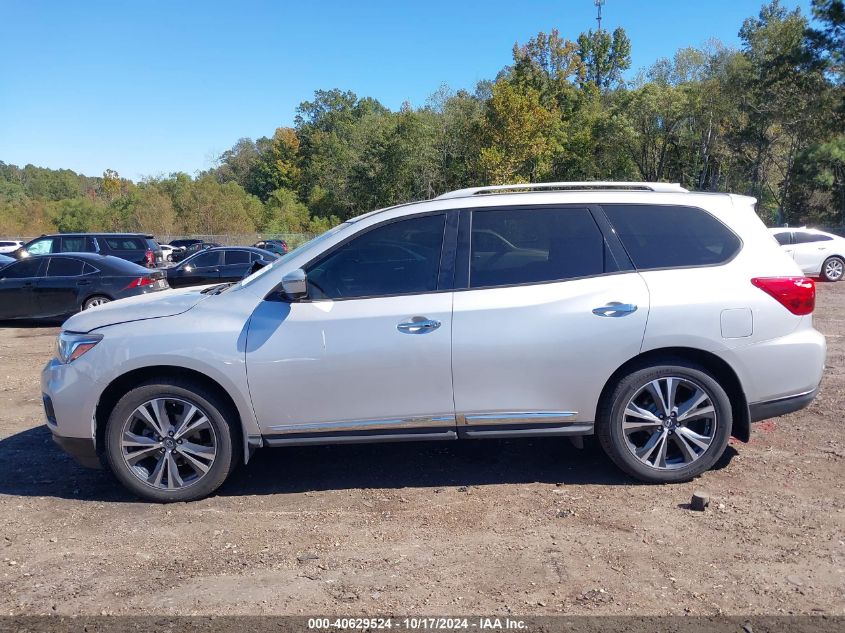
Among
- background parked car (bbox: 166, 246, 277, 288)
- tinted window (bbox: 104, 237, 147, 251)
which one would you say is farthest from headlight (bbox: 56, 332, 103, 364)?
tinted window (bbox: 104, 237, 147, 251)

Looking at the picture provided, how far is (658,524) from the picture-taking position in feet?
13.2

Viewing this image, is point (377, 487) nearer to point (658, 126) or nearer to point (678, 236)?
point (678, 236)

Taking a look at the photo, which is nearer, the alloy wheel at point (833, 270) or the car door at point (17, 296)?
the car door at point (17, 296)

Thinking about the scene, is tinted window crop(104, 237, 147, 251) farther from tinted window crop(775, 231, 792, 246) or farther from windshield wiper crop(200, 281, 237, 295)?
tinted window crop(775, 231, 792, 246)

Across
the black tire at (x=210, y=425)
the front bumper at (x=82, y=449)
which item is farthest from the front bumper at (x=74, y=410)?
the black tire at (x=210, y=425)

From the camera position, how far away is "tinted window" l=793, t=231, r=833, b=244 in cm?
1866

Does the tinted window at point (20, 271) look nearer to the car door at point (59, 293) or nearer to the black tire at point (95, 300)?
the car door at point (59, 293)

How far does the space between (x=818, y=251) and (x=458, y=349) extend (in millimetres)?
17687

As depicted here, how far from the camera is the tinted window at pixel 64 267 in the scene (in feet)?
42.5

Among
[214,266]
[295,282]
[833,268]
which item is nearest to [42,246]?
[214,266]

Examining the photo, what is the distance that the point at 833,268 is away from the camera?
1872 centimetres

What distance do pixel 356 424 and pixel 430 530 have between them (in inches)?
31.6

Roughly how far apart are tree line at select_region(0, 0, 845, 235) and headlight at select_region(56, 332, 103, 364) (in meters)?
38.1

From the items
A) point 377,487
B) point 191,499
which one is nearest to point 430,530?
point 377,487
